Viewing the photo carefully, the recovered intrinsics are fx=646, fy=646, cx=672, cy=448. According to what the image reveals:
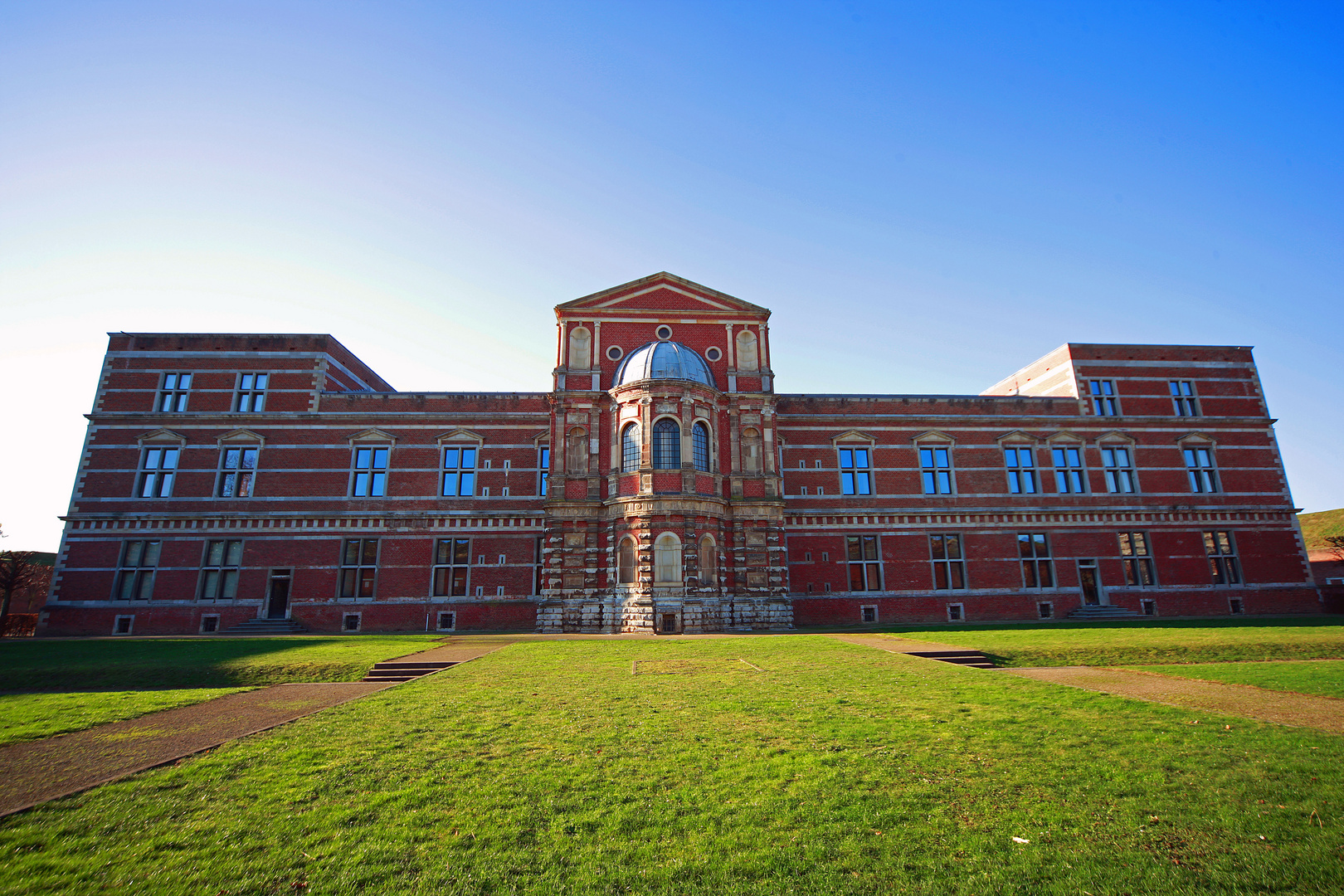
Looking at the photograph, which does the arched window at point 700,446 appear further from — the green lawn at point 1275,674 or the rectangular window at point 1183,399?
the rectangular window at point 1183,399

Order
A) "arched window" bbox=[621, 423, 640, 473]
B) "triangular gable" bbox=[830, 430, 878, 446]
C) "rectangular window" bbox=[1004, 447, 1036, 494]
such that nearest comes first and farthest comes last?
"arched window" bbox=[621, 423, 640, 473] < "triangular gable" bbox=[830, 430, 878, 446] < "rectangular window" bbox=[1004, 447, 1036, 494]

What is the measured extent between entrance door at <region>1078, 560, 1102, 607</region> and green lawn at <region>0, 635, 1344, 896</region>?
2821cm

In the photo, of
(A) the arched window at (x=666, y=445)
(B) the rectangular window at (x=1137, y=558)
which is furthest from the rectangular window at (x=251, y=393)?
(B) the rectangular window at (x=1137, y=558)

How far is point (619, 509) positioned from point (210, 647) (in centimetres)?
1573

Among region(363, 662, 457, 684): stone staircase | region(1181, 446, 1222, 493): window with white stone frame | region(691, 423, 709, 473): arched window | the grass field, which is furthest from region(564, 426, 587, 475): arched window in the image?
the grass field

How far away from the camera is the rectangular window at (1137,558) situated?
3500cm

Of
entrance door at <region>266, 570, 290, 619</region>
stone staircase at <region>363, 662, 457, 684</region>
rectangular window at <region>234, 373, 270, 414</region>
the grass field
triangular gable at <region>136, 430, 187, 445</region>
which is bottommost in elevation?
stone staircase at <region>363, 662, 457, 684</region>

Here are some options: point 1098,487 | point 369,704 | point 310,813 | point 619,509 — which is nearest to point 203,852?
point 310,813

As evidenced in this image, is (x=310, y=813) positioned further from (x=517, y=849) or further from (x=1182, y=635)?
(x=1182, y=635)

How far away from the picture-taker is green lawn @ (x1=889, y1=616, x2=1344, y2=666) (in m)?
17.3

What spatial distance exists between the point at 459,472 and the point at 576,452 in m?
6.98

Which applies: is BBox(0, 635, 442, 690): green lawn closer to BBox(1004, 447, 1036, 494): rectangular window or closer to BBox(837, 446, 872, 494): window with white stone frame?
BBox(837, 446, 872, 494): window with white stone frame

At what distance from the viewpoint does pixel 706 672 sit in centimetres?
1461

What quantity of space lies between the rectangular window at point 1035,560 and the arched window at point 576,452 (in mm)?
23730
